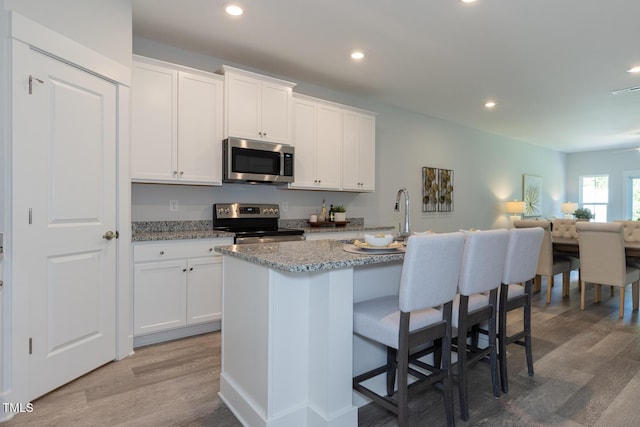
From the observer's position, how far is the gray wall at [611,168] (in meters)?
8.40

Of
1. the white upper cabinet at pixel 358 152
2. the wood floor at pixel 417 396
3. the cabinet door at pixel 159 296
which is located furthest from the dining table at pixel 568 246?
the cabinet door at pixel 159 296

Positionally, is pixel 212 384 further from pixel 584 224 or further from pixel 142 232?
pixel 584 224

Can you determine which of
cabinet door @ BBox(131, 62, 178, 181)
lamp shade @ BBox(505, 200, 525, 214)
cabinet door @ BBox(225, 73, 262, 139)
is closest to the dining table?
lamp shade @ BBox(505, 200, 525, 214)

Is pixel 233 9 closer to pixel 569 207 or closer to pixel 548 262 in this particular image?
pixel 548 262

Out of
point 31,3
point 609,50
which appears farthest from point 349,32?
point 609,50

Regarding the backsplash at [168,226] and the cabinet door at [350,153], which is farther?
the cabinet door at [350,153]

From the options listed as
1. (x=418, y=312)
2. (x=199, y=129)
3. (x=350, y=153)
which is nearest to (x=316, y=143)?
(x=350, y=153)

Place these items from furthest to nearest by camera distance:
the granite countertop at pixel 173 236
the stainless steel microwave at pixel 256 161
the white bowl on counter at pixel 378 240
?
the stainless steel microwave at pixel 256 161 < the granite countertop at pixel 173 236 < the white bowl on counter at pixel 378 240

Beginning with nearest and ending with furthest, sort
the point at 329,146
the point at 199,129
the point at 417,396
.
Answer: the point at 417,396, the point at 199,129, the point at 329,146

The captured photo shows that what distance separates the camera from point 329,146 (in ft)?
13.7

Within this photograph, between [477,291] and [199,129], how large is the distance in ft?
8.44

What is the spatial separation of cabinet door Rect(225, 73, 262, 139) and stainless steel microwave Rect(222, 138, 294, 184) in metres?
0.10

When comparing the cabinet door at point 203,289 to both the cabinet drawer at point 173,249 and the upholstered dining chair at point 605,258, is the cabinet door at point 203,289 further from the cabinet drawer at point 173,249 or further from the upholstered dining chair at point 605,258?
the upholstered dining chair at point 605,258

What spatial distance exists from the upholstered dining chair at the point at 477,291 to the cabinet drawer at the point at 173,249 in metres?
2.01
